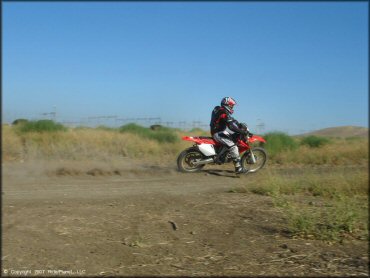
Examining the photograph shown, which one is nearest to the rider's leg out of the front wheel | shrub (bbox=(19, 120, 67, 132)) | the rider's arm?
the front wheel

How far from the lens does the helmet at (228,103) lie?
4234 millimetres

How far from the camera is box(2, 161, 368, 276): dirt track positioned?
5.61 m

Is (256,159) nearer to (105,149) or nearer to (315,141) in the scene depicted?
(315,141)

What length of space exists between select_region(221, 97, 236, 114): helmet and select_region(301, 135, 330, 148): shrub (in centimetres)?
549

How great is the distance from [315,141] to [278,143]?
4.57 feet

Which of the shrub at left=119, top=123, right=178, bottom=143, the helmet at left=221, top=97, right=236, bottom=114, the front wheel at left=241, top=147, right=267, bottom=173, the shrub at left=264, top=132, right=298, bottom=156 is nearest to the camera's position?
the helmet at left=221, top=97, right=236, bottom=114

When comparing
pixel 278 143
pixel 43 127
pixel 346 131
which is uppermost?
pixel 43 127

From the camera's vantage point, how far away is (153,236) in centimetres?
696

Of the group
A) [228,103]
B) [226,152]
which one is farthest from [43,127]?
[228,103]

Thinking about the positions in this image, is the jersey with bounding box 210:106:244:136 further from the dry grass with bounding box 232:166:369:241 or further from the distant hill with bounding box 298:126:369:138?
the dry grass with bounding box 232:166:369:241

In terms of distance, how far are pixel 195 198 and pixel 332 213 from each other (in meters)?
3.37

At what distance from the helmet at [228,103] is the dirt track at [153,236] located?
2121mm

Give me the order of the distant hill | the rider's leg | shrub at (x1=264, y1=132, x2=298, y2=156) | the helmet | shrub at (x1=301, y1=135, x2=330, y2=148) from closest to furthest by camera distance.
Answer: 1. the helmet
2. the distant hill
3. the rider's leg
4. shrub at (x1=264, y1=132, x2=298, y2=156)
5. shrub at (x1=301, y1=135, x2=330, y2=148)

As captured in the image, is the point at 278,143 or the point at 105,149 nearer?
the point at 278,143
